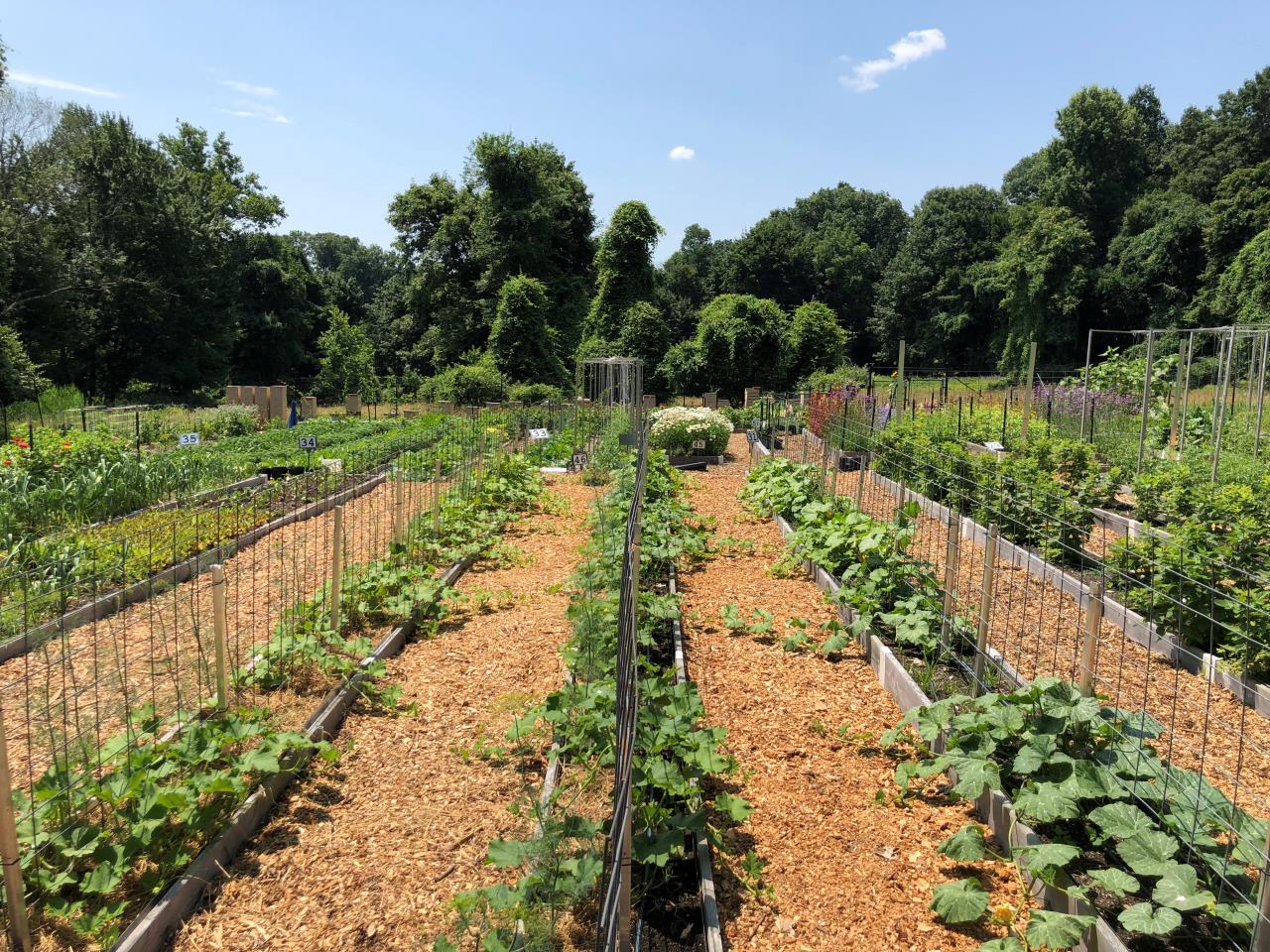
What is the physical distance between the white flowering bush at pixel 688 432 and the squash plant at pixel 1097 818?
1229 cm

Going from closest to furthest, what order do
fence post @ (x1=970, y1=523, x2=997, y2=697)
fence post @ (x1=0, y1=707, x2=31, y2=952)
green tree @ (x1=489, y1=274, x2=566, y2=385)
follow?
1. fence post @ (x1=0, y1=707, x2=31, y2=952)
2. fence post @ (x1=970, y1=523, x2=997, y2=697)
3. green tree @ (x1=489, y1=274, x2=566, y2=385)

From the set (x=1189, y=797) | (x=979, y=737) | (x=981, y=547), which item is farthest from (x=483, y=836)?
(x=981, y=547)

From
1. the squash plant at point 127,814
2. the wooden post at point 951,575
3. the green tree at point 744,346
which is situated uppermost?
the green tree at point 744,346

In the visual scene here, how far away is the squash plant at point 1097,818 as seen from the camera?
98.3 inches

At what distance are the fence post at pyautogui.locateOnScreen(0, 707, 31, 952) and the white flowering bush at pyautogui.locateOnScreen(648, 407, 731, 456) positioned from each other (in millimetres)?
13437

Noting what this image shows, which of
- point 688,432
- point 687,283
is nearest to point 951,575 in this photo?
point 688,432

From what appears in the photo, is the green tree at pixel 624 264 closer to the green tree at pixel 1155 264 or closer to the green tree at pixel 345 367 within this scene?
the green tree at pixel 345 367

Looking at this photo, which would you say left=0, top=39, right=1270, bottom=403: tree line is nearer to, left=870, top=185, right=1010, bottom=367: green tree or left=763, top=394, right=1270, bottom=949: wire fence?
left=870, top=185, right=1010, bottom=367: green tree

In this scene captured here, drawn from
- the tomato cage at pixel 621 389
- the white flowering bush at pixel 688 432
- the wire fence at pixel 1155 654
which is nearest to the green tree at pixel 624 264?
the tomato cage at pixel 621 389

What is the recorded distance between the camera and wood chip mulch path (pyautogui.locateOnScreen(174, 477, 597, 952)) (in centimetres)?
291

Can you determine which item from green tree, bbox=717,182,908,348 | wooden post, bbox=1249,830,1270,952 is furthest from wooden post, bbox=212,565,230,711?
green tree, bbox=717,182,908,348

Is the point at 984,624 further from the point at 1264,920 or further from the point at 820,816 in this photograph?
the point at 1264,920

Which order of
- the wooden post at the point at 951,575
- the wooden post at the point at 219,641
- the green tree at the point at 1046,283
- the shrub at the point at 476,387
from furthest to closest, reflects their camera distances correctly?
the green tree at the point at 1046,283
the shrub at the point at 476,387
the wooden post at the point at 951,575
the wooden post at the point at 219,641

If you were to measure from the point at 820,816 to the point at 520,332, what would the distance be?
86.1 feet
